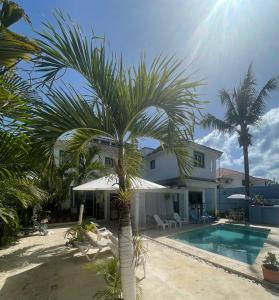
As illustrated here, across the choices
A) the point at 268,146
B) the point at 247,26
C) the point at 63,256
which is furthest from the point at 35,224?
the point at 268,146

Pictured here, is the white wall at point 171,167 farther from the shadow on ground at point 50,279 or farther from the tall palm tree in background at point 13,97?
the tall palm tree in background at point 13,97

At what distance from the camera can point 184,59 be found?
4.04 metres

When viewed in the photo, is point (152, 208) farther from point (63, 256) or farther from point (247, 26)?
point (247, 26)

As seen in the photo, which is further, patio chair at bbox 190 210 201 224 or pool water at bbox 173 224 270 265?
patio chair at bbox 190 210 201 224

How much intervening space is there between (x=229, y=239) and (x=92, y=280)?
12152 millimetres

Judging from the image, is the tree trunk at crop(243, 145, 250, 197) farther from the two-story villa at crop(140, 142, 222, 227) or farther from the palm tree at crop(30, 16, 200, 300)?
the palm tree at crop(30, 16, 200, 300)

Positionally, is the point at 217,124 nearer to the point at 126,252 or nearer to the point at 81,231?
the point at 81,231

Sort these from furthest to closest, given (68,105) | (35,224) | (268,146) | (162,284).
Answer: (268,146), (35,224), (162,284), (68,105)

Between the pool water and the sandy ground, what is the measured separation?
4.31 metres

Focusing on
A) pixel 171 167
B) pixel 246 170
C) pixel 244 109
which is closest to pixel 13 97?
pixel 171 167

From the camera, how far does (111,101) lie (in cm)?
428

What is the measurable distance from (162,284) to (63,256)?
15.5ft

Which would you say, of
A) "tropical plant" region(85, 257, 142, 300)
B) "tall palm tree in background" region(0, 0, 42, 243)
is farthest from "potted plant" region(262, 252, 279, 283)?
"tall palm tree in background" region(0, 0, 42, 243)

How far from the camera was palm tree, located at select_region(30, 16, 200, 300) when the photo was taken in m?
3.87
